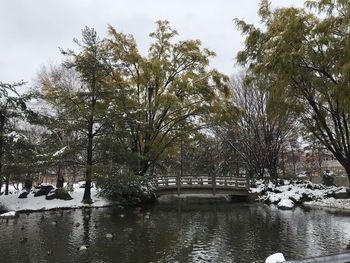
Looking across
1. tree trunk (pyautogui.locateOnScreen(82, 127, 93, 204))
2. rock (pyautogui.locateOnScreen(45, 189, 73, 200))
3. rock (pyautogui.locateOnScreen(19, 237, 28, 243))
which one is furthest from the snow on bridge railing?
rock (pyautogui.locateOnScreen(19, 237, 28, 243))

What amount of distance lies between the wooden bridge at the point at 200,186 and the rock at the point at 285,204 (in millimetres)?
5263

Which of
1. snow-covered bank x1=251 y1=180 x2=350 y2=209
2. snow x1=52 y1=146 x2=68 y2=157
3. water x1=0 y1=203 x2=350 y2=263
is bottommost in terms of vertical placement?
water x1=0 y1=203 x2=350 y2=263

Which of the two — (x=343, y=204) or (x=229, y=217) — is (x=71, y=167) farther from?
(x=343, y=204)

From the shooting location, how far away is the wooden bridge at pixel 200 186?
26.9m

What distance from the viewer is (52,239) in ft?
40.6

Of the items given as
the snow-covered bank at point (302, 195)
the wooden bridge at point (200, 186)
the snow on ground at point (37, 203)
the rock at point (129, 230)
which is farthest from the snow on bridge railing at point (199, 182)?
the rock at point (129, 230)

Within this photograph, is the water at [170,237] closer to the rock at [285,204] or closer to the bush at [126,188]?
the bush at [126,188]

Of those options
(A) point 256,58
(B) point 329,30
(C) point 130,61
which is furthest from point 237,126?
(B) point 329,30

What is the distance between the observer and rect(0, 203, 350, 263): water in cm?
1008

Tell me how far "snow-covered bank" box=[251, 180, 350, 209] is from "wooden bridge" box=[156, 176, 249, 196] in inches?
49.9

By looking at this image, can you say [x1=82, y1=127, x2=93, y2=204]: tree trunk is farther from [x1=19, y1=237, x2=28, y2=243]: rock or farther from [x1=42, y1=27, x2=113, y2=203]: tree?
[x1=19, y1=237, x2=28, y2=243]: rock

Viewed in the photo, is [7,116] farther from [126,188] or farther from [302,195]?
[302,195]

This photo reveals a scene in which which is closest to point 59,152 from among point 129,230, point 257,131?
point 129,230

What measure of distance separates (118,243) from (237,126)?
2186cm
